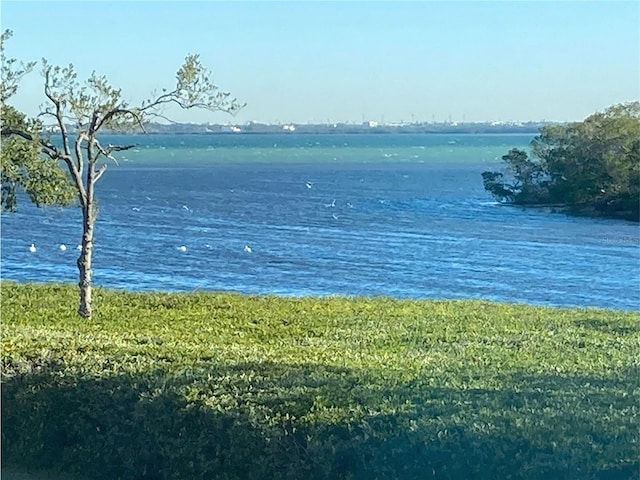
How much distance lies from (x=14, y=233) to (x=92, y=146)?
26153 mm

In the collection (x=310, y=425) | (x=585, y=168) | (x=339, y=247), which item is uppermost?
(x=310, y=425)

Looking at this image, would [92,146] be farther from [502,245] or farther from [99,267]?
[502,245]

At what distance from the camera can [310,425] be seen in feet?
19.5

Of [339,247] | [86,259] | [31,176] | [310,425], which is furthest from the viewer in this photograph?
[339,247]

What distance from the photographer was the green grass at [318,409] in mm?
5590

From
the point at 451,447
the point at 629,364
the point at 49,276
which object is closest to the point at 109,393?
the point at 451,447

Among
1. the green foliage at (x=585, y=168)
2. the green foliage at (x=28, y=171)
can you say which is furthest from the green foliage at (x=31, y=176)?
the green foliage at (x=585, y=168)

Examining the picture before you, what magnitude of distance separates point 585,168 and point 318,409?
55.2 metres

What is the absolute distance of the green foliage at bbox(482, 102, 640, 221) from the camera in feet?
182

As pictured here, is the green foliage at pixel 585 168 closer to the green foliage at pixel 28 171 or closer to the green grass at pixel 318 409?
the green foliage at pixel 28 171

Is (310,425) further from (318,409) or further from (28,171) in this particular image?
(28,171)

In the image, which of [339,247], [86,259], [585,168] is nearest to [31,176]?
[86,259]

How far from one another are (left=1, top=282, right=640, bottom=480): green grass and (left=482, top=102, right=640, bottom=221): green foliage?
47053 mm

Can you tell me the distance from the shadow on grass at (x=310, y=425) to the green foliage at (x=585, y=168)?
4867 centimetres
